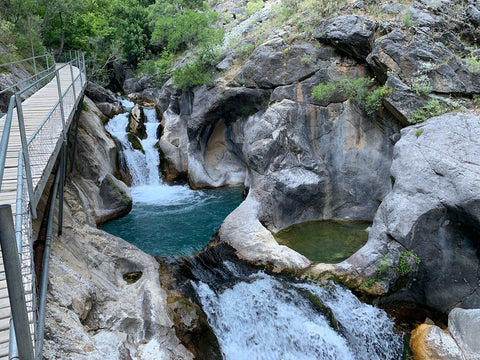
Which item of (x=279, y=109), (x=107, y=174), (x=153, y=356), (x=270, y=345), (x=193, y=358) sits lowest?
(x=270, y=345)

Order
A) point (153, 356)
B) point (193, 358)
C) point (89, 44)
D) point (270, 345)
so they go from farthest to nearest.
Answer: point (89, 44) → point (270, 345) → point (193, 358) → point (153, 356)

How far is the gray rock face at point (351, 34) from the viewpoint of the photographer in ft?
41.1

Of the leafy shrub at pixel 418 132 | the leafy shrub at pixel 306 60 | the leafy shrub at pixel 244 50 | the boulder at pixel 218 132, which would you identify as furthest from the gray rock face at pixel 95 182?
the leafy shrub at pixel 418 132

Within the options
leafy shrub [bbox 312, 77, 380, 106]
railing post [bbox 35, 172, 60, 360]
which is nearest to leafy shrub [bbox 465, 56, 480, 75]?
leafy shrub [bbox 312, 77, 380, 106]

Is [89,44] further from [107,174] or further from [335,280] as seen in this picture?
[335,280]

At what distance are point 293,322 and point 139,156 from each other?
1259cm

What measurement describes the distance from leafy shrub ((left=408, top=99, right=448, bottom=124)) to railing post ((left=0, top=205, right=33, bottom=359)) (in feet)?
37.4

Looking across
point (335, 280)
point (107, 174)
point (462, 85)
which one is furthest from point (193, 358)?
point (462, 85)

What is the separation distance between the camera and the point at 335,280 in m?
9.22

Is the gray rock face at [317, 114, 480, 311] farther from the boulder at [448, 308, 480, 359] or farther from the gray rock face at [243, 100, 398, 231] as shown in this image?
the gray rock face at [243, 100, 398, 231]

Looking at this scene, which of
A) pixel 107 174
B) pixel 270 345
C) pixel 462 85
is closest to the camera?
pixel 270 345

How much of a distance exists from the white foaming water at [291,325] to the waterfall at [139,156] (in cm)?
944

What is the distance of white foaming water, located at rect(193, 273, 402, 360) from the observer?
783 centimetres

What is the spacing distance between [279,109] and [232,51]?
5.37 meters
